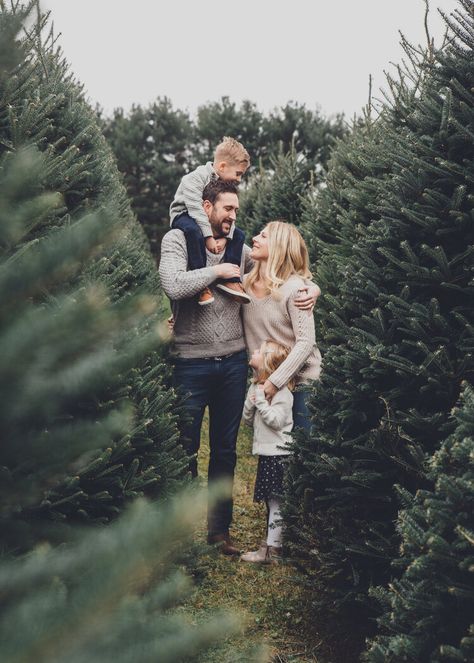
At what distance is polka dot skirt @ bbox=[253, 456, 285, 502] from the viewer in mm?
4805

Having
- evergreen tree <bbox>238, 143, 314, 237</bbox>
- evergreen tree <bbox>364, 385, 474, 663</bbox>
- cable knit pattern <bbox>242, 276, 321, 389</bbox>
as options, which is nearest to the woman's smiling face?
cable knit pattern <bbox>242, 276, 321, 389</bbox>

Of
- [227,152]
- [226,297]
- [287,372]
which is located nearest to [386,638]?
[287,372]

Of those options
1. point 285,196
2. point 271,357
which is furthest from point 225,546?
point 285,196

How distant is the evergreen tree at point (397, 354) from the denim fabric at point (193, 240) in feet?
4.54

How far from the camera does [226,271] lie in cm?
451

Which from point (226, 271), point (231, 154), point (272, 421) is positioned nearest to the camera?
point (226, 271)

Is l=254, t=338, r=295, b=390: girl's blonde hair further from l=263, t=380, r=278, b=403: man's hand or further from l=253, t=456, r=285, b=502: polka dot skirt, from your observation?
l=253, t=456, r=285, b=502: polka dot skirt

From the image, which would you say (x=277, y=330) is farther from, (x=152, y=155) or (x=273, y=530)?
(x=152, y=155)

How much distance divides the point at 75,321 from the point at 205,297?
3.95 metres

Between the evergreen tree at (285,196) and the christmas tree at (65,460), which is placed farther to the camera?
the evergreen tree at (285,196)

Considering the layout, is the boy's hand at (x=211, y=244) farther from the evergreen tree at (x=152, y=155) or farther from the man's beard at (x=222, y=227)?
the evergreen tree at (x=152, y=155)

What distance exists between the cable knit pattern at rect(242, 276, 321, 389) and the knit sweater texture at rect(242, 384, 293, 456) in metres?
0.13

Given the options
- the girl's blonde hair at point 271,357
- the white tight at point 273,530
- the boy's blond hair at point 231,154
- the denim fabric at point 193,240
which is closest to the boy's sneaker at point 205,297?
the denim fabric at point 193,240

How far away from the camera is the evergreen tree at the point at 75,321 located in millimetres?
638
